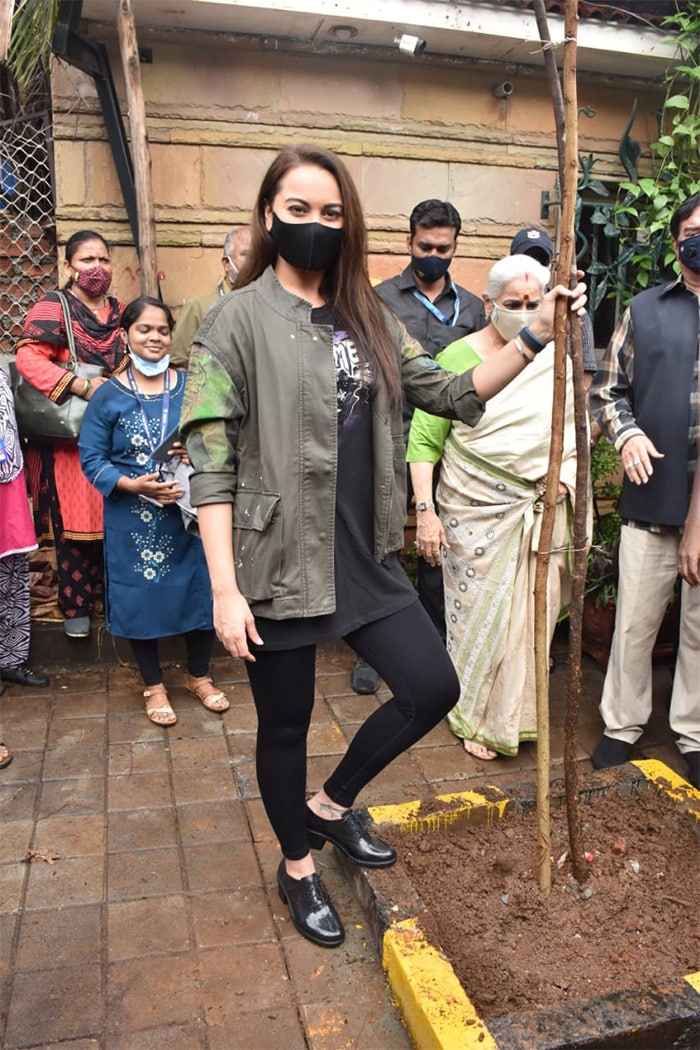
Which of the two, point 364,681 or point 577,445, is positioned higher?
point 577,445

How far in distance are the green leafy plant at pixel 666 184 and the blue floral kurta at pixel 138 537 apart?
318 centimetres

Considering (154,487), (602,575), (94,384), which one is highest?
(94,384)

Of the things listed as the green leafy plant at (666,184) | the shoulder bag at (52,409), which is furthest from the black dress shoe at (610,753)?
the green leafy plant at (666,184)

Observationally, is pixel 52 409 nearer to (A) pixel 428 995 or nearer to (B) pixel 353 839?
(B) pixel 353 839

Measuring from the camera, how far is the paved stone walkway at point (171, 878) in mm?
2336

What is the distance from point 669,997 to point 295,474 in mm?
1554

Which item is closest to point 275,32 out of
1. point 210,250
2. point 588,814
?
point 210,250

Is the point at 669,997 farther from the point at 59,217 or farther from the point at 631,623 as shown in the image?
the point at 59,217

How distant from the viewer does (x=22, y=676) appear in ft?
14.4

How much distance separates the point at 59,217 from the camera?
4.79 metres

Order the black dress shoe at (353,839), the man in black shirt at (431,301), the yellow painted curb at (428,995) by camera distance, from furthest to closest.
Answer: the man in black shirt at (431,301) < the black dress shoe at (353,839) < the yellow painted curb at (428,995)

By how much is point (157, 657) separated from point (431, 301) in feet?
7.26

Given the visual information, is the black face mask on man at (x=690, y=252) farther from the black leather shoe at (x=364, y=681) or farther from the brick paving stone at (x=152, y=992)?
the brick paving stone at (x=152, y=992)

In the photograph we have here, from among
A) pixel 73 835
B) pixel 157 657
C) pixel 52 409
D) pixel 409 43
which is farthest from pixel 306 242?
pixel 409 43
